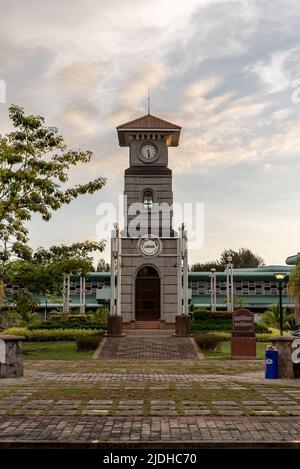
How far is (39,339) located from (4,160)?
12.1m

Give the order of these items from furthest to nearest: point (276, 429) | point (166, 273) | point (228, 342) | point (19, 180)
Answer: point (166, 273) < point (228, 342) < point (19, 180) < point (276, 429)

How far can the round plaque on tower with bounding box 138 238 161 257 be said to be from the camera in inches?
1443

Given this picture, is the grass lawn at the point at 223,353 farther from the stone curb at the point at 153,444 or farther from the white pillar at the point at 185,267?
the stone curb at the point at 153,444

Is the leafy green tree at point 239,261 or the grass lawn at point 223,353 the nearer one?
the grass lawn at point 223,353

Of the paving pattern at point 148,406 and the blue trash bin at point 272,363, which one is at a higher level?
the blue trash bin at point 272,363

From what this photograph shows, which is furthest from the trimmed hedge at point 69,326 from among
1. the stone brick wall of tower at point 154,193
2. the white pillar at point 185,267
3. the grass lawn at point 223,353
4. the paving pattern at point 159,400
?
the paving pattern at point 159,400

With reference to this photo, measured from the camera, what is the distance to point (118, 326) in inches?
1187

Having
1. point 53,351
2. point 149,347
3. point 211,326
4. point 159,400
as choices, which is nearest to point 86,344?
point 53,351

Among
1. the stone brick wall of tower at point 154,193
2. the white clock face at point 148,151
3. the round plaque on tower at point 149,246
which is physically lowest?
the round plaque on tower at point 149,246

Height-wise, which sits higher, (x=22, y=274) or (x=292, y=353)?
(x=22, y=274)

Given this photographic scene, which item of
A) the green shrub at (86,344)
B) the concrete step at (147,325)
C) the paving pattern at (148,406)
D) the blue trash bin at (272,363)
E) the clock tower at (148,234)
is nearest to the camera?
the paving pattern at (148,406)

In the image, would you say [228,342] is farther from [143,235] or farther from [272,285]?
[272,285]

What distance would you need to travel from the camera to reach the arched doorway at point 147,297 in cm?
3669
